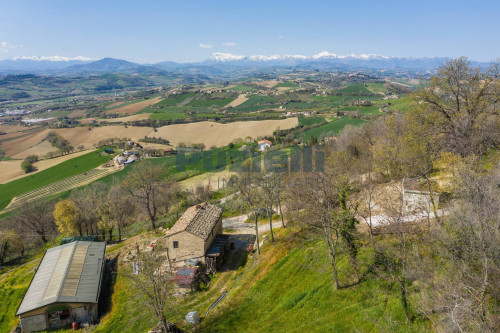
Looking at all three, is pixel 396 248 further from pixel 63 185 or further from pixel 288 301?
pixel 63 185

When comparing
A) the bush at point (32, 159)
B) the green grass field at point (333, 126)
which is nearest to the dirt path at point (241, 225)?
→ the green grass field at point (333, 126)

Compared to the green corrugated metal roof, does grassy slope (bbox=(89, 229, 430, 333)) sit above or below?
above

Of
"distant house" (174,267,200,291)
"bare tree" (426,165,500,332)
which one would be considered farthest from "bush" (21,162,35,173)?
"bare tree" (426,165,500,332)

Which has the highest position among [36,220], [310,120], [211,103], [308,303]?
[211,103]

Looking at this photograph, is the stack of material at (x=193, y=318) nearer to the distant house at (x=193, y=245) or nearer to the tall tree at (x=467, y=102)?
the distant house at (x=193, y=245)

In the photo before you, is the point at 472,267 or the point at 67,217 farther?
the point at 67,217

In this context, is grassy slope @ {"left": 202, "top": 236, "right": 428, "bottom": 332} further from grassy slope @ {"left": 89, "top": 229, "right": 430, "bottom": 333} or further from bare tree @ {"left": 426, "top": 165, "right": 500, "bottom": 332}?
bare tree @ {"left": 426, "top": 165, "right": 500, "bottom": 332}

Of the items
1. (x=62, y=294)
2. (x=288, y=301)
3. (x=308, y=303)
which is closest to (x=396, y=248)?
(x=308, y=303)
